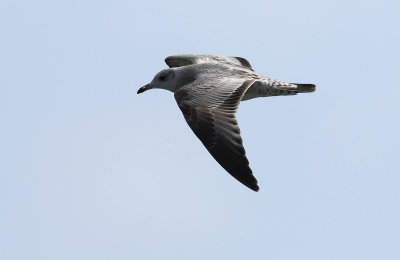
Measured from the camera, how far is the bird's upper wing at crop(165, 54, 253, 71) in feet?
95.1

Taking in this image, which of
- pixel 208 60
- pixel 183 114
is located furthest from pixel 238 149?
pixel 208 60

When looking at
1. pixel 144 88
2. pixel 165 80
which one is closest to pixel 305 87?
pixel 165 80

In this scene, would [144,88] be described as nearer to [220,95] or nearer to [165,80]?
[165,80]

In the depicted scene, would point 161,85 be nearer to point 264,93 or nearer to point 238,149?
point 264,93

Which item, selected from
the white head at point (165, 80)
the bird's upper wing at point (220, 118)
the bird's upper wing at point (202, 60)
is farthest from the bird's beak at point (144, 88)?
the bird's upper wing at point (220, 118)

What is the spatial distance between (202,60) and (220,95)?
18.2 ft

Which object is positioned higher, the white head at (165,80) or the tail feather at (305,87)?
the white head at (165,80)

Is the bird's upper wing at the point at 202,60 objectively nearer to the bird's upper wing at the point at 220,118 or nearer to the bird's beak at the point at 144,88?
the bird's beak at the point at 144,88

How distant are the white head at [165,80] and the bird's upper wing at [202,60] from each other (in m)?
1.82

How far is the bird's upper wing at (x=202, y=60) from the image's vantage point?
29000 millimetres

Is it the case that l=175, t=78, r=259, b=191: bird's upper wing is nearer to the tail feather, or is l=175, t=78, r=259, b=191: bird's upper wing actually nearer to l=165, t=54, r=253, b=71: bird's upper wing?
the tail feather

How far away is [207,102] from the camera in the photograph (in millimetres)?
23328

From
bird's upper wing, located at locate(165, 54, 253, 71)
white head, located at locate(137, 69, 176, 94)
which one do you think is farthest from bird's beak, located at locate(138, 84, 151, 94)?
bird's upper wing, located at locate(165, 54, 253, 71)

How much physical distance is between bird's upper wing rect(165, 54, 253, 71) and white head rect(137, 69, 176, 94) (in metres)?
1.82
